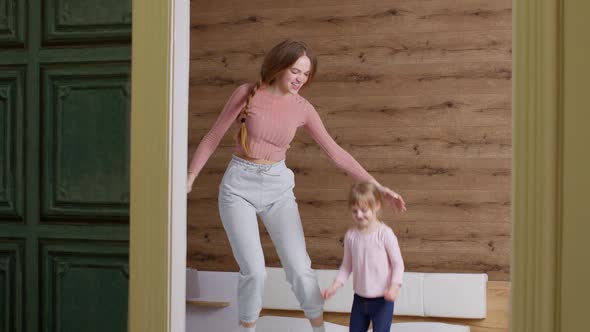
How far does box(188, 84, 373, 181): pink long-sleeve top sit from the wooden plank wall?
32.0 inches

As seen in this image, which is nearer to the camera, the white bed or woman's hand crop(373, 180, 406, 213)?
woman's hand crop(373, 180, 406, 213)

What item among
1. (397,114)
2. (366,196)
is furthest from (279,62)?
(397,114)

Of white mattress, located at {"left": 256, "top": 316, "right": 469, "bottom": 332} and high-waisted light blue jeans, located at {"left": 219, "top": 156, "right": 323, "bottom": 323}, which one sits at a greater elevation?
high-waisted light blue jeans, located at {"left": 219, "top": 156, "right": 323, "bottom": 323}

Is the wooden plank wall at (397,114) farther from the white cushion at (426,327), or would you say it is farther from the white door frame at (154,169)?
the white door frame at (154,169)

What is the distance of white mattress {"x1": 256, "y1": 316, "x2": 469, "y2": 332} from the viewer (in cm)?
432

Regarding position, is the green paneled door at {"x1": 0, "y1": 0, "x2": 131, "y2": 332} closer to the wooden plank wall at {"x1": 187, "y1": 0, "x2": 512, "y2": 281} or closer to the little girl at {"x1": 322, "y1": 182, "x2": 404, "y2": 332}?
the little girl at {"x1": 322, "y1": 182, "x2": 404, "y2": 332}

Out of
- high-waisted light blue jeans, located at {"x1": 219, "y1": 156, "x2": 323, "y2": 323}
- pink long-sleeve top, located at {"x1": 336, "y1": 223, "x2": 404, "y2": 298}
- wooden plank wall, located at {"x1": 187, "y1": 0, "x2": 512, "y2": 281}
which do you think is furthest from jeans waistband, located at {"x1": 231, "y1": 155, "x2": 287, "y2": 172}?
wooden plank wall, located at {"x1": 187, "y1": 0, "x2": 512, "y2": 281}

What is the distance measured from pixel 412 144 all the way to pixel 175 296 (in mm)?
3246

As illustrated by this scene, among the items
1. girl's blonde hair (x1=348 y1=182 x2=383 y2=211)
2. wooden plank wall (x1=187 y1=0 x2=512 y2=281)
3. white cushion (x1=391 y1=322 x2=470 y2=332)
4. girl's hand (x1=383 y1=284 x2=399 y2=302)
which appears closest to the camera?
girl's hand (x1=383 y1=284 x2=399 y2=302)

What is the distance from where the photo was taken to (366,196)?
12.7 feet

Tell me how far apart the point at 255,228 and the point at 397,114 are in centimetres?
146

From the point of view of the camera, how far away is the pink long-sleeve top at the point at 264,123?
3951mm

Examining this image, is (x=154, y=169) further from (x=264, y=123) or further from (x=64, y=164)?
(x=264, y=123)

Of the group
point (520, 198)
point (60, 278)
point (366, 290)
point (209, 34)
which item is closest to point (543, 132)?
point (520, 198)
